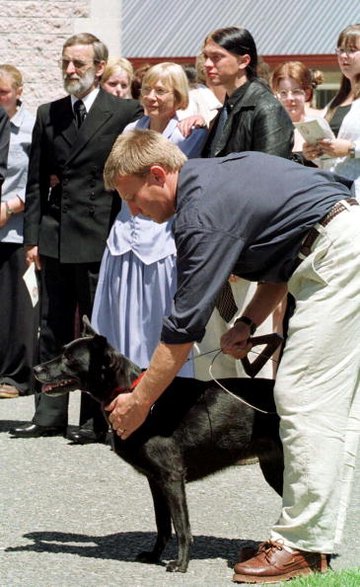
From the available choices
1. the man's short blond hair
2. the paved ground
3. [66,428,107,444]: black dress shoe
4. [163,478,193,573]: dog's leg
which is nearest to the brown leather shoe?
the paved ground

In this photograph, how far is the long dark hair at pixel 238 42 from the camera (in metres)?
7.55

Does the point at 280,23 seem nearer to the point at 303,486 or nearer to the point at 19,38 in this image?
the point at 19,38

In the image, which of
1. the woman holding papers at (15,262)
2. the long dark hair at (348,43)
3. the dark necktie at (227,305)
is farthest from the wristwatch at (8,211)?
the dark necktie at (227,305)

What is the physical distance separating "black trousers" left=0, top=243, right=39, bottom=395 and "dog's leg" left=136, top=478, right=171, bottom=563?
4.51m

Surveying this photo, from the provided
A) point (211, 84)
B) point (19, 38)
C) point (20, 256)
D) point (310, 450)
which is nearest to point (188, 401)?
point (310, 450)

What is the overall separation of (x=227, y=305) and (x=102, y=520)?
1.46 meters

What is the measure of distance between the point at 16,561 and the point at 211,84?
305 cm

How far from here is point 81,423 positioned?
8.59 metres

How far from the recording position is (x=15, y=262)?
34.2ft

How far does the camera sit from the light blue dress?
784 centimetres

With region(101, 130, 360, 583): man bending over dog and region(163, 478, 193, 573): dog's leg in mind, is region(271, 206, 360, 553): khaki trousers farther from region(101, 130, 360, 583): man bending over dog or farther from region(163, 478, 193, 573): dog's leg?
region(163, 478, 193, 573): dog's leg

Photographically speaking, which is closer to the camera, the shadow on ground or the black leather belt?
the black leather belt

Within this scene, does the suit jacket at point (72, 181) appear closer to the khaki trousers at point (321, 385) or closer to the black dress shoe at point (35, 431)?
the black dress shoe at point (35, 431)

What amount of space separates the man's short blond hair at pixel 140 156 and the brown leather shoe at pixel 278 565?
4.93 ft
